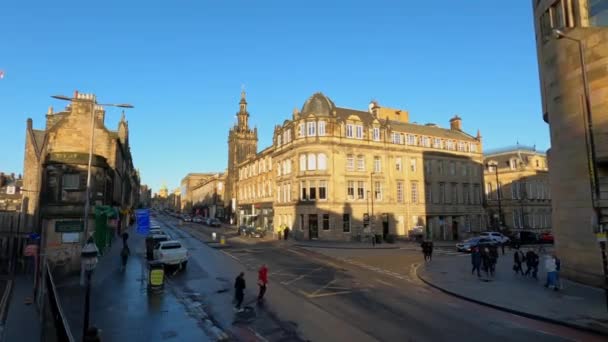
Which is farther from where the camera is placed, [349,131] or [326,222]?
[349,131]

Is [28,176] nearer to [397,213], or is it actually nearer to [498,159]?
[397,213]

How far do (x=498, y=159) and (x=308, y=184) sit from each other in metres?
45.7

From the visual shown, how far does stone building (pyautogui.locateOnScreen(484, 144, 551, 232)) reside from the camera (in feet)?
207

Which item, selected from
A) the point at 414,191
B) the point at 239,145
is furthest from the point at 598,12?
the point at 239,145

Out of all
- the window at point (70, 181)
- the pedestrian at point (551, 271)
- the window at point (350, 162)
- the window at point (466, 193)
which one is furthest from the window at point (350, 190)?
the window at point (70, 181)

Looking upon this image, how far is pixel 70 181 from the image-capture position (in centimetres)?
2562

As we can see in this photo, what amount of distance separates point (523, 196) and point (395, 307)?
59505mm

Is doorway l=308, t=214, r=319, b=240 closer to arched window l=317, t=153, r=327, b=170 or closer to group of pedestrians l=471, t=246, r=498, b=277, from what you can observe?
arched window l=317, t=153, r=327, b=170

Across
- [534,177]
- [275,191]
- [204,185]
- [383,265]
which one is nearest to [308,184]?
[275,191]

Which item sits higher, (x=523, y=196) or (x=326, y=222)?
(x=523, y=196)

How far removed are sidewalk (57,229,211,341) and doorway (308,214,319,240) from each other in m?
27.0

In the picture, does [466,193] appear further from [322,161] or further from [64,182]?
[64,182]

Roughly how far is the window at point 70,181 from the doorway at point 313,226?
26.6 m

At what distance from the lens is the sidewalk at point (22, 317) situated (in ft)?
37.8
